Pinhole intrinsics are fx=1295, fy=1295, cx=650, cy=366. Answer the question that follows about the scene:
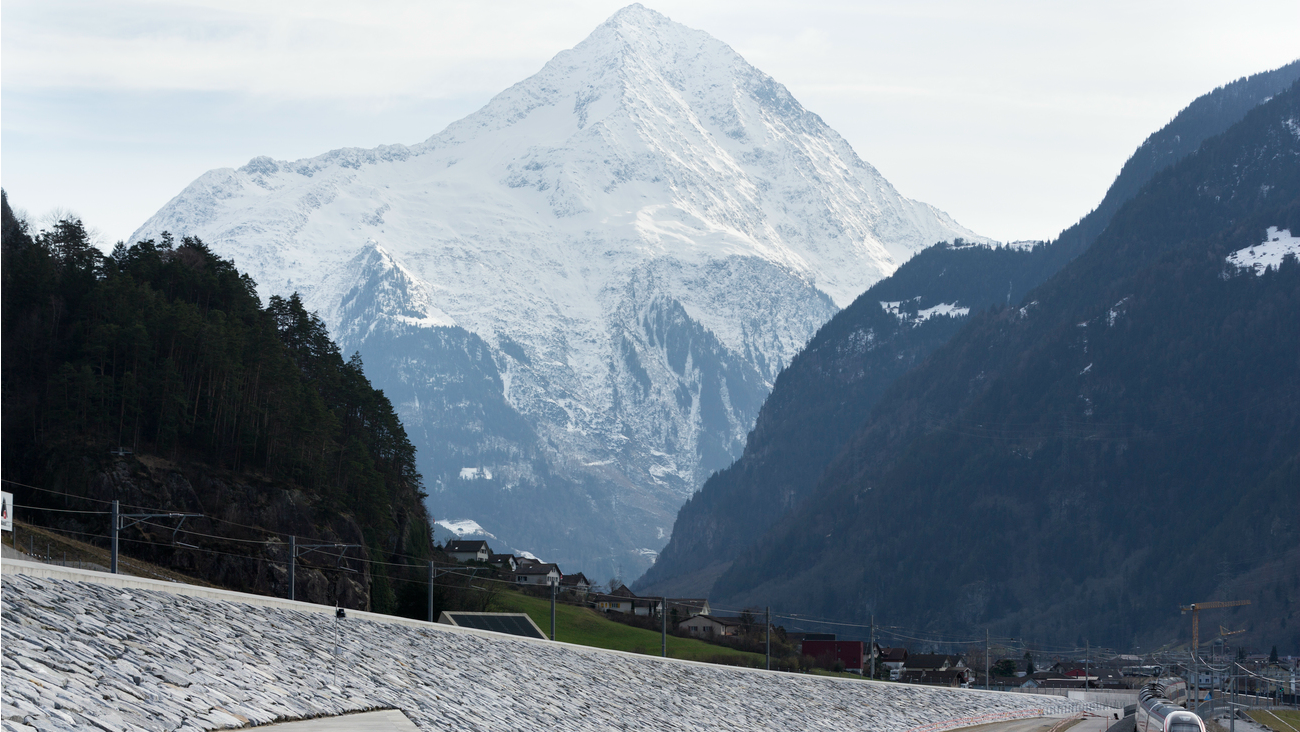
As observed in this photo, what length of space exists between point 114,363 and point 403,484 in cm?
4933

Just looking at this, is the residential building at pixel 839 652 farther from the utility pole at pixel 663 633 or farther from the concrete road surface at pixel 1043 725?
the concrete road surface at pixel 1043 725

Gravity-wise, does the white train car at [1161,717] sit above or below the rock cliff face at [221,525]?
below

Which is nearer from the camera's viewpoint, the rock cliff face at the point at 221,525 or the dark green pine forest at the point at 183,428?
the rock cliff face at the point at 221,525

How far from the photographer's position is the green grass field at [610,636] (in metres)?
124

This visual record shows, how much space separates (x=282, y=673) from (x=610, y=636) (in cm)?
9265

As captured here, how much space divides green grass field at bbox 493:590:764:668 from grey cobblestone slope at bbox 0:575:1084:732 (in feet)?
162

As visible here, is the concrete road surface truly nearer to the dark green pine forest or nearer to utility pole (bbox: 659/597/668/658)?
utility pole (bbox: 659/597/668/658)

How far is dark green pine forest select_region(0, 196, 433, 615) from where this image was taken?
310 feet

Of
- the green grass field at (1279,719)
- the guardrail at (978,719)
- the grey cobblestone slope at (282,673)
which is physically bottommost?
the green grass field at (1279,719)

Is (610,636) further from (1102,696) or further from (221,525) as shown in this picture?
(1102,696)

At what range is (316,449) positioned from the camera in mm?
121688

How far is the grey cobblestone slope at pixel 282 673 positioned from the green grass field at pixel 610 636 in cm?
4941

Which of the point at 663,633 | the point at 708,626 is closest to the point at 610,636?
the point at 708,626

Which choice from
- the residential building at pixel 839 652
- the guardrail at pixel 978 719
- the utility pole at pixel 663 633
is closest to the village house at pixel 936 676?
the residential building at pixel 839 652
